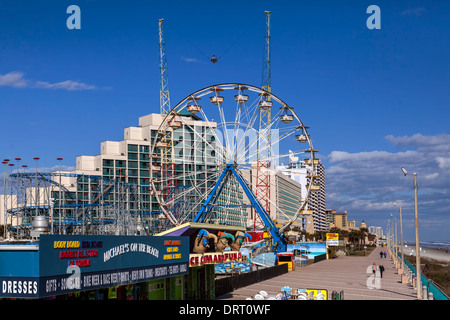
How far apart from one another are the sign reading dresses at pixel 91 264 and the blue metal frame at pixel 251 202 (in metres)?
35.1

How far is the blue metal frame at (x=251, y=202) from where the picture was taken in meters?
65.0

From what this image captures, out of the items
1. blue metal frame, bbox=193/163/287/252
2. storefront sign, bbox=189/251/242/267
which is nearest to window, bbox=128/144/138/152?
blue metal frame, bbox=193/163/287/252

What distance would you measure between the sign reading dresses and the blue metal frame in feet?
115

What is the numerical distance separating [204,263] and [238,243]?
7.27 meters

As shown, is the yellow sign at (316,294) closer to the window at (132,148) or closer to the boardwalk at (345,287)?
the boardwalk at (345,287)

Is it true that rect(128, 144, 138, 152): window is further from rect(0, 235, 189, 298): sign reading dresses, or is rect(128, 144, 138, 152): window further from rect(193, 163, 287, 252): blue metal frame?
rect(0, 235, 189, 298): sign reading dresses

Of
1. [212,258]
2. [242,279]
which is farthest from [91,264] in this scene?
[242,279]

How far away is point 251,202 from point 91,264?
153 ft

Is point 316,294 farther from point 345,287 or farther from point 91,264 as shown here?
point 345,287

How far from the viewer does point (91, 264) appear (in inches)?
864

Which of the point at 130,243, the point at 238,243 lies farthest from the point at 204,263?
the point at 130,243

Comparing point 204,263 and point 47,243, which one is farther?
point 204,263
